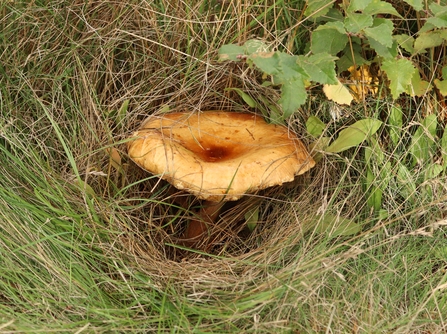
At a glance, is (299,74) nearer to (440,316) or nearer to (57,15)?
(440,316)

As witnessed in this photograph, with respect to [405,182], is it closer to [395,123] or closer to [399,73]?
[395,123]

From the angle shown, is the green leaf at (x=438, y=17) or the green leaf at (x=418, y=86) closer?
the green leaf at (x=438, y=17)

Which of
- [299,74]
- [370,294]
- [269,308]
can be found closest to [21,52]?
[299,74]

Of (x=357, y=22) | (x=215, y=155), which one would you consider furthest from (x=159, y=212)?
(x=357, y=22)

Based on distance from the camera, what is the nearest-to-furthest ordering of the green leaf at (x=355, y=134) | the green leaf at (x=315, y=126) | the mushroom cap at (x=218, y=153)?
the mushroom cap at (x=218, y=153) → the green leaf at (x=355, y=134) → the green leaf at (x=315, y=126)

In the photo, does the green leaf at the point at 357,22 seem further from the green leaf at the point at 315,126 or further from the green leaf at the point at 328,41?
the green leaf at the point at 315,126

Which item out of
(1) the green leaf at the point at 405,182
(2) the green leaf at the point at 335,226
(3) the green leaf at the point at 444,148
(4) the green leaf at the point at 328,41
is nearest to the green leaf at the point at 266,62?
(4) the green leaf at the point at 328,41
